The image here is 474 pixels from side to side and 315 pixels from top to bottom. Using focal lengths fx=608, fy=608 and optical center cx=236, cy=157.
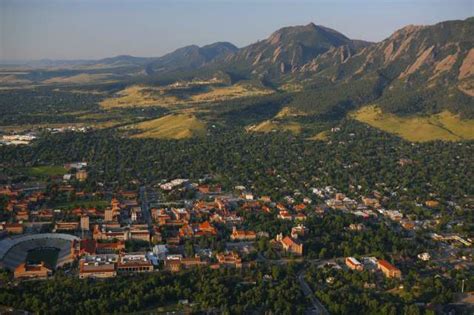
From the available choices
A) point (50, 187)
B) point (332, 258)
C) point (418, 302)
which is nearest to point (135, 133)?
point (50, 187)

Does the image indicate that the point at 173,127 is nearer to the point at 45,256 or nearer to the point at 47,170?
the point at 47,170

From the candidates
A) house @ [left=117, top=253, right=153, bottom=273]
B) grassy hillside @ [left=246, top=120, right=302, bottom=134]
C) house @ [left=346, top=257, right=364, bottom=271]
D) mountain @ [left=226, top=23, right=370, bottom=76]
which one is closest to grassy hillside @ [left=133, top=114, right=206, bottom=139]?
grassy hillside @ [left=246, top=120, right=302, bottom=134]

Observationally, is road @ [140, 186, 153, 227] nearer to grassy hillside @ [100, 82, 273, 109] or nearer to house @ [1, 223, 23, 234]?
house @ [1, 223, 23, 234]

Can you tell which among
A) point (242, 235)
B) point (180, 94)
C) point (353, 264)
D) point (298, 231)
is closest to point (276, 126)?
point (298, 231)

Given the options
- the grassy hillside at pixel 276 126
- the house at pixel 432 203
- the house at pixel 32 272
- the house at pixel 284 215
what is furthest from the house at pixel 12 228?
the grassy hillside at pixel 276 126

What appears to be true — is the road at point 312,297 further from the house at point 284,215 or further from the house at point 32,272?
the house at point 32,272
